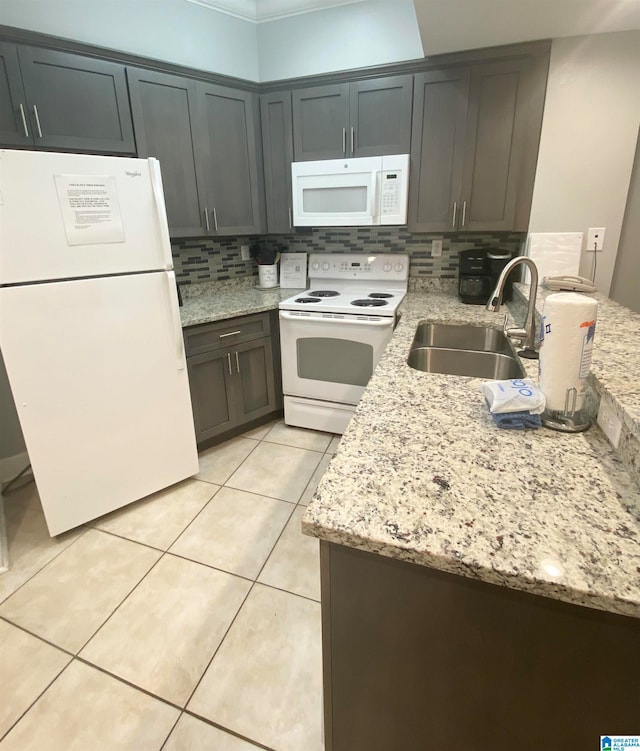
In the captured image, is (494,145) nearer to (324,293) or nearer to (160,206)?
(324,293)

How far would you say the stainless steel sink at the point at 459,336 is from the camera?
187cm

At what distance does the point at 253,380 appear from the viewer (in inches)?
104

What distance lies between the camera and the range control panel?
2781mm

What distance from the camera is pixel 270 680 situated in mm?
1284

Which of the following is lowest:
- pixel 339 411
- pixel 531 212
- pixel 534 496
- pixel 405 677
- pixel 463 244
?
pixel 339 411

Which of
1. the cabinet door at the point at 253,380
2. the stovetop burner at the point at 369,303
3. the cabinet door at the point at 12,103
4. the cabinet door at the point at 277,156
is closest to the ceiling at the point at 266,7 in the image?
the cabinet door at the point at 277,156

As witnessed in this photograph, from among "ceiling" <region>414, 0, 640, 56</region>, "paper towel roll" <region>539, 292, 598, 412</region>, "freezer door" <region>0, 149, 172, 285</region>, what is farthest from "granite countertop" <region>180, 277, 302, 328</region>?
"paper towel roll" <region>539, 292, 598, 412</region>

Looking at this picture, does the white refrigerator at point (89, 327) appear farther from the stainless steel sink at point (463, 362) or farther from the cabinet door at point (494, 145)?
the cabinet door at point (494, 145)

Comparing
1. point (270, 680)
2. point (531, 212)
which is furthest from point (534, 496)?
point (531, 212)

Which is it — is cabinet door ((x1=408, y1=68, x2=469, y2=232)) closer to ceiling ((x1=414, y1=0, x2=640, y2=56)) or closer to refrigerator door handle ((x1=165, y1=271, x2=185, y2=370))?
ceiling ((x1=414, y1=0, x2=640, y2=56))

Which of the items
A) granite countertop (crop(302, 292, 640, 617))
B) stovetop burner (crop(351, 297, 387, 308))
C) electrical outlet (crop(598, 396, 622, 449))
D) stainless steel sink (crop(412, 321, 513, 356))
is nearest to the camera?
granite countertop (crop(302, 292, 640, 617))

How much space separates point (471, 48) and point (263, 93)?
125cm

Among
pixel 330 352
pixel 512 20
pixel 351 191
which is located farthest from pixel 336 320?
pixel 512 20

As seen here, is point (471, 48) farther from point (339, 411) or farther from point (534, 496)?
point (534, 496)
